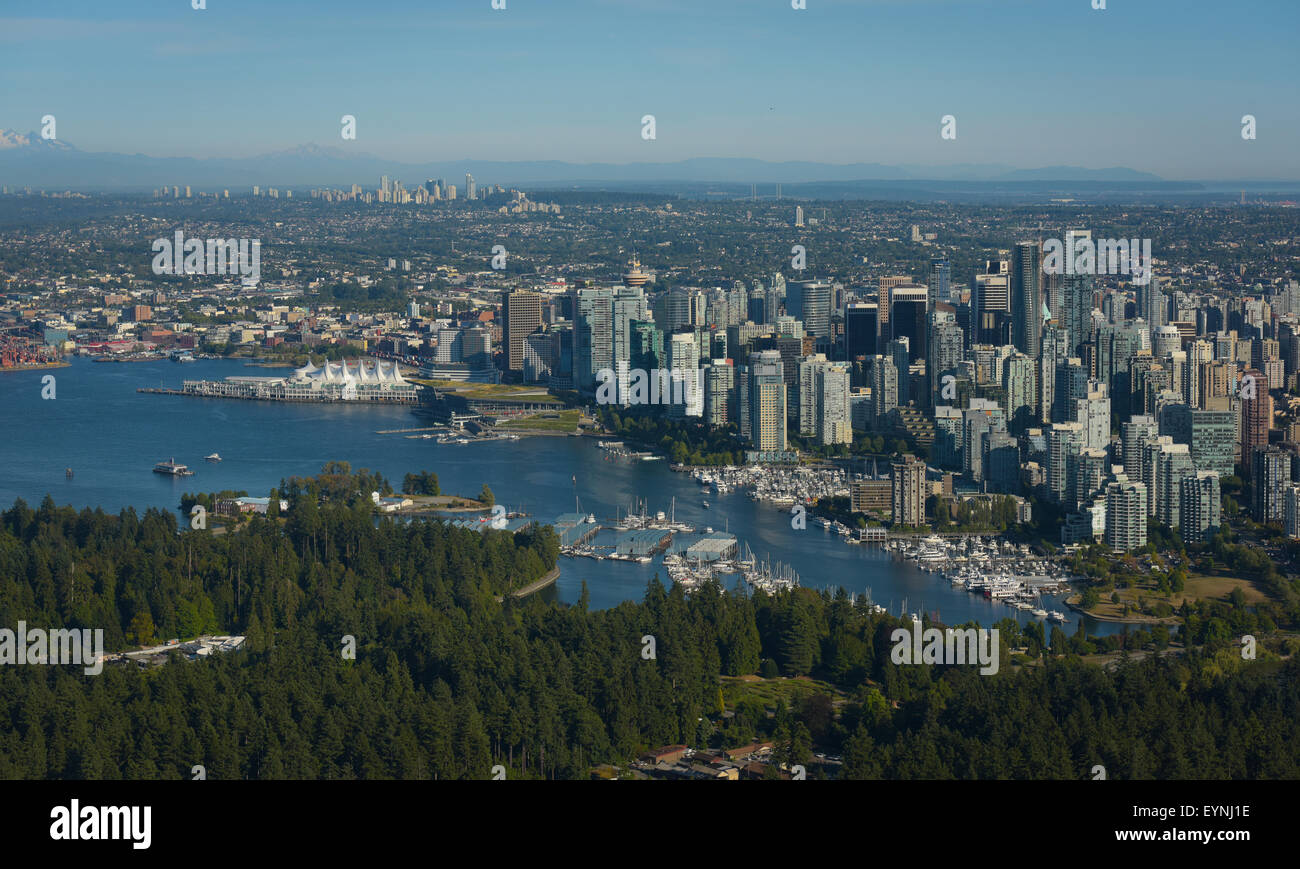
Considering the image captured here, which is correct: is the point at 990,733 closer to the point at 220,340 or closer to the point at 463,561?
the point at 463,561

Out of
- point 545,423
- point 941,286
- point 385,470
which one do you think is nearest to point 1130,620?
point 385,470

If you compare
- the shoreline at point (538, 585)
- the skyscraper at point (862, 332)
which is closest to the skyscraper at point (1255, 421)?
the shoreline at point (538, 585)

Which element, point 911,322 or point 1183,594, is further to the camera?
point 911,322

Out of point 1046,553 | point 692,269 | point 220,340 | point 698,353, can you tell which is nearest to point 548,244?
point 692,269

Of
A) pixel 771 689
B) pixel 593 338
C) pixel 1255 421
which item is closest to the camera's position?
pixel 771 689

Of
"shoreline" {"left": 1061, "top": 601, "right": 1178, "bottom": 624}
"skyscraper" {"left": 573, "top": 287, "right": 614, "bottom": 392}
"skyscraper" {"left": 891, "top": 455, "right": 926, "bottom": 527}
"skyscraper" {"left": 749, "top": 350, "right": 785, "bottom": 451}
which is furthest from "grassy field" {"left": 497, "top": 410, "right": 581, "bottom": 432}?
"shoreline" {"left": 1061, "top": 601, "right": 1178, "bottom": 624}

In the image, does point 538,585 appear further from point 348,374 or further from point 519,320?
point 519,320

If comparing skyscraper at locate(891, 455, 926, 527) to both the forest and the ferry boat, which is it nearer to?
the forest
